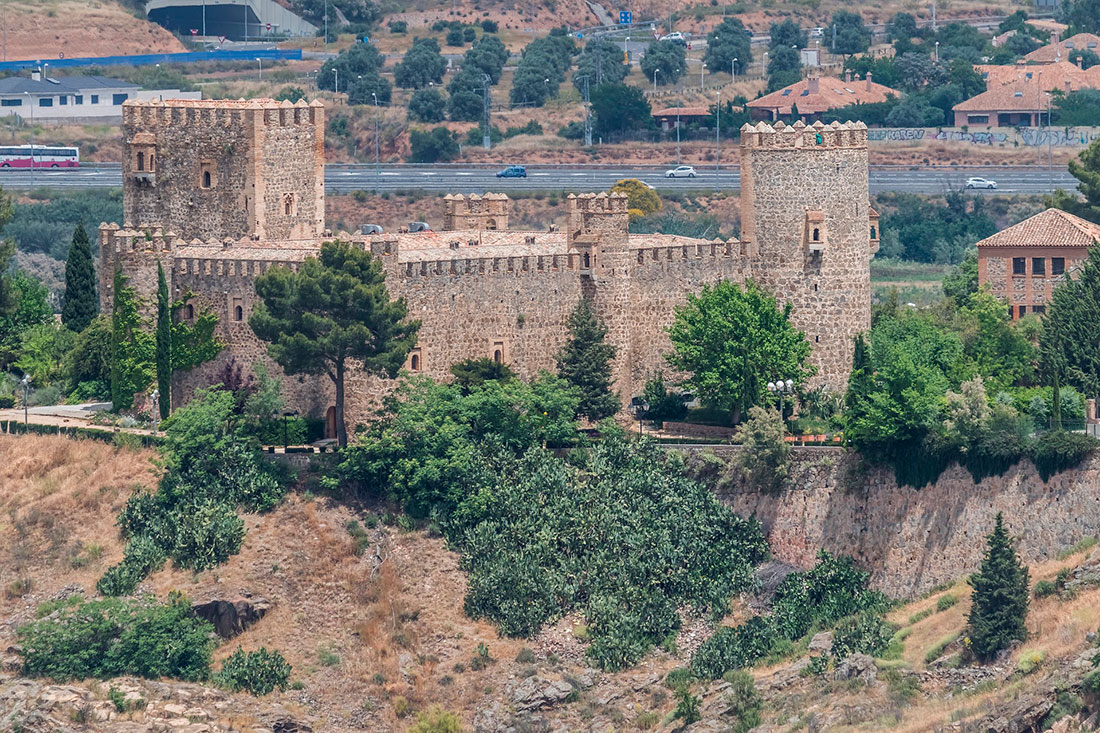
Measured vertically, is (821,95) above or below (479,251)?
above

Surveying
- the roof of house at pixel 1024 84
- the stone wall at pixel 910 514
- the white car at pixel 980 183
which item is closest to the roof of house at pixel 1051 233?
the stone wall at pixel 910 514

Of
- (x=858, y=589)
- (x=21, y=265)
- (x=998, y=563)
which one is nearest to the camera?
(x=998, y=563)

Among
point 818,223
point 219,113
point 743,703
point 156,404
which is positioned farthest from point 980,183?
point 743,703

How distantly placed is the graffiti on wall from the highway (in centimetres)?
435

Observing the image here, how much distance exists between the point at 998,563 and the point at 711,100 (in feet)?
381

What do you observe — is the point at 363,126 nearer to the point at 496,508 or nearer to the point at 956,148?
the point at 956,148

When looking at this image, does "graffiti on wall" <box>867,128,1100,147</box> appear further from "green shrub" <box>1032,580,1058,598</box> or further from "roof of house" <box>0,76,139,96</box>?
"green shrub" <box>1032,580,1058,598</box>

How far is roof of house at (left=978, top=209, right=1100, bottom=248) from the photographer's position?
362ft

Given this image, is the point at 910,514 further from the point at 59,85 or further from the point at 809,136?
the point at 59,85

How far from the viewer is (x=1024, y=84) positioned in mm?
189625

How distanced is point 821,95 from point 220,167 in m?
89.7

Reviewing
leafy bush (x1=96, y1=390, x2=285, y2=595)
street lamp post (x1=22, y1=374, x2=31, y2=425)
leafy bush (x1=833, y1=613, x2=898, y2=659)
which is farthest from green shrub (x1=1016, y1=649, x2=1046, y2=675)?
street lamp post (x1=22, y1=374, x2=31, y2=425)

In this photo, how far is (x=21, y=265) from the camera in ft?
504

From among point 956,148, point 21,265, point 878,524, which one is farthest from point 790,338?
point 956,148
